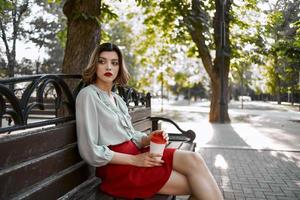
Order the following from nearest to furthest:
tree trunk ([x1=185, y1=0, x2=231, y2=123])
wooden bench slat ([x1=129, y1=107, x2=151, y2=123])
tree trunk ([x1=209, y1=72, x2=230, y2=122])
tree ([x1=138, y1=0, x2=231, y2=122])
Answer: wooden bench slat ([x1=129, y1=107, x2=151, y2=123]) < tree ([x1=138, y1=0, x2=231, y2=122]) < tree trunk ([x1=185, y1=0, x2=231, y2=123]) < tree trunk ([x1=209, y1=72, x2=230, y2=122])

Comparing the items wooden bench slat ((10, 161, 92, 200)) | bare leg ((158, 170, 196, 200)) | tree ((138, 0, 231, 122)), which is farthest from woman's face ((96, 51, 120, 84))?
tree ((138, 0, 231, 122))

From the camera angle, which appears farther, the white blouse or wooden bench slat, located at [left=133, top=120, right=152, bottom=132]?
wooden bench slat, located at [left=133, top=120, right=152, bottom=132]

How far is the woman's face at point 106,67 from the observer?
3.04 m

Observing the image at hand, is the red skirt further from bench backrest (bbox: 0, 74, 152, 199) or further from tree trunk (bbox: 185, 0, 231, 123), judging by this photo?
tree trunk (bbox: 185, 0, 231, 123)

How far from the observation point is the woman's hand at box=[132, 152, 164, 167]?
2678mm

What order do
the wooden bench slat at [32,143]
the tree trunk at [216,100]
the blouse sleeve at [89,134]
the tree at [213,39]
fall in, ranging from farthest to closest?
the tree trunk at [216,100]
the tree at [213,39]
the blouse sleeve at [89,134]
the wooden bench slat at [32,143]

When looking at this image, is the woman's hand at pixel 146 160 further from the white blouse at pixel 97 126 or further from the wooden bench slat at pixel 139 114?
the wooden bench slat at pixel 139 114

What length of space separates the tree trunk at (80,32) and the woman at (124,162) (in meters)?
3.25

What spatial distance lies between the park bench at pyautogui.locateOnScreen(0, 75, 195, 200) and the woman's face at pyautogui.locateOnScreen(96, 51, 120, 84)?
28 centimetres

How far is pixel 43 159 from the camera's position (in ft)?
7.57

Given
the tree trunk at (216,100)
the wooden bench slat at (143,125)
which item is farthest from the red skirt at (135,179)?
the tree trunk at (216,100)

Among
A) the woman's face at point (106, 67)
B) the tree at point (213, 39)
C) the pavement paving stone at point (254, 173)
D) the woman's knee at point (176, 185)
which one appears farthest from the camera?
the tree at point (213, 39)

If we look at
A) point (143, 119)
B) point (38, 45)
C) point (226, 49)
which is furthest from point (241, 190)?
point (38, 45)

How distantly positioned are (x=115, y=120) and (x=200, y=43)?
12273 mm
